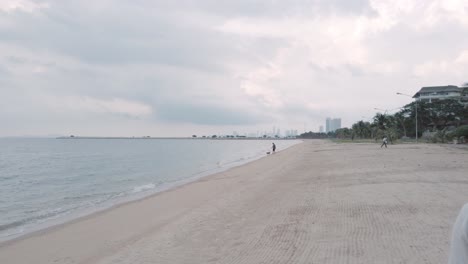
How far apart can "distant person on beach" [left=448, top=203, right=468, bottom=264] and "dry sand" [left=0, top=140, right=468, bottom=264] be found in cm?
467

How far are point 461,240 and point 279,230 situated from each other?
284 inches

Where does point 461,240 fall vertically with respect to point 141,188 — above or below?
above

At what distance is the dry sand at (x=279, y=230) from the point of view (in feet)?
22.8

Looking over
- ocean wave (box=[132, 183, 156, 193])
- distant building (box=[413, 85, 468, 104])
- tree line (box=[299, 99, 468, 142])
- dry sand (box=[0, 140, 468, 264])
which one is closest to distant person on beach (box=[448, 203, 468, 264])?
dry sand (box=[0, 140, 468, 264])

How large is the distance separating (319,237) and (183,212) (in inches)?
268

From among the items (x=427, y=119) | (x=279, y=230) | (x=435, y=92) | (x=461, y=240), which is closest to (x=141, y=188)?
(x=279, y=230)

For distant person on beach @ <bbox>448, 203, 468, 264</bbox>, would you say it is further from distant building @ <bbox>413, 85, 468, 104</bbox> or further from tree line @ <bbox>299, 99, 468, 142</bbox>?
distant building @ <bbox>413, 85, 468, 104</bbox>

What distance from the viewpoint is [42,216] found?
15570 millimetres

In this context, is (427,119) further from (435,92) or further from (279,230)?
(279,230)

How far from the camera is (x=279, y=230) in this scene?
8805 millimetres

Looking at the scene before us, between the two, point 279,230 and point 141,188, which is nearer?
point 279,230

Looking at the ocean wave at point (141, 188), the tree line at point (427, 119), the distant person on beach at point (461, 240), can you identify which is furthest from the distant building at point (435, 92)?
the distant person on beach at point (461, 240)

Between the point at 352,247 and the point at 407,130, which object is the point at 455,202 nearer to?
the point at 352,247

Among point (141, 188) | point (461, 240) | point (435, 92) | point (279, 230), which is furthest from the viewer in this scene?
point (435, 92)
